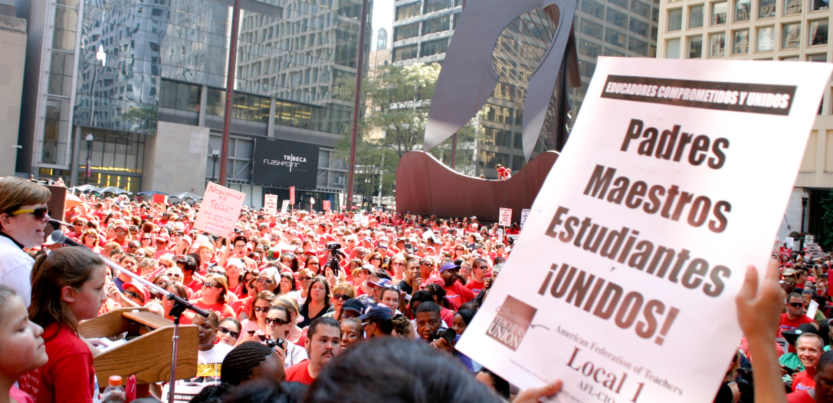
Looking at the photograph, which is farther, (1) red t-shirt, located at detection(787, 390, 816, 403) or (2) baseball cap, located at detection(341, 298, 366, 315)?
(2) baseball cap, located at detection(341, 298, 366, 315)

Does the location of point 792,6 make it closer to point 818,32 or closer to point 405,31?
point 818,32

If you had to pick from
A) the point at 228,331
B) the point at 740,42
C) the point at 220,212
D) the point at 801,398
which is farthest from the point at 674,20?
the point at 228,331

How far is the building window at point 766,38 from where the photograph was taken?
45156 millimetres

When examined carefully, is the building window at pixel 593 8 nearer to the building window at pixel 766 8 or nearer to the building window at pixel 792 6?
the building window at pixel 766 8

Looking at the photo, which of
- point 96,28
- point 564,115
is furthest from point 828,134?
point 96,28

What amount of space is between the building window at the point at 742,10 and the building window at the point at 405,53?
3867cm

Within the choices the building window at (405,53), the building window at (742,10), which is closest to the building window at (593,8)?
the building window at (405,53)

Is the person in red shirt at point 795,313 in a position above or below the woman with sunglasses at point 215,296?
above

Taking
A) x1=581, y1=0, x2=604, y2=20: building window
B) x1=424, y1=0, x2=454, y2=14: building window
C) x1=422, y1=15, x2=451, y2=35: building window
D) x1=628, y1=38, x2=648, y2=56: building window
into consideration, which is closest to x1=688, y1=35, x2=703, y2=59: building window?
x1=581, y1=0, x2=604, y2=20: building window

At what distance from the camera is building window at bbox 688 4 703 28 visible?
4994 centimetres

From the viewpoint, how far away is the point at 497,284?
1.99m

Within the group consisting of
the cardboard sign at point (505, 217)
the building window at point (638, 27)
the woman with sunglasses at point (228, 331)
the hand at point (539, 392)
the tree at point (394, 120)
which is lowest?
the woman with sunglasses at point (228, 331)

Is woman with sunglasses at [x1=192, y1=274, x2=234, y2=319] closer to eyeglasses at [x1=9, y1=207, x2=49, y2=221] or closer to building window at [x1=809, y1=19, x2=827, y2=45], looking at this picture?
eyeglasses at [x1=9, y1=207, x2=49, y2=221]

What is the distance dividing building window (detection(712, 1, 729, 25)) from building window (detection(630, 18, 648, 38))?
2789cm
